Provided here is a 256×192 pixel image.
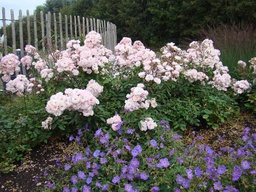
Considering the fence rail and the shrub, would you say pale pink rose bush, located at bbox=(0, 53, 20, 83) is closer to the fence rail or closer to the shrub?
the shrub

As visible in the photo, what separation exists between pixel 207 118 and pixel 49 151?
1935 millimetres

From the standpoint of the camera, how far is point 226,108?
4.20 m

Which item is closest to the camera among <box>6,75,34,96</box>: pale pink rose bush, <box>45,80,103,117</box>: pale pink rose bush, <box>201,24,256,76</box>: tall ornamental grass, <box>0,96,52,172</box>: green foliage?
<box>45,80,103,117</box>: pale pink rose bush

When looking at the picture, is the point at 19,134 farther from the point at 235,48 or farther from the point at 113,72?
the point at 235,48

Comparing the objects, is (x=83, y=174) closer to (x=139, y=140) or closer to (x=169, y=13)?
(x=139, y=140)

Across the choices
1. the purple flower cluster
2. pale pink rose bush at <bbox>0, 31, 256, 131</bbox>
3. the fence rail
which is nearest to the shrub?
pale pink rose bush at <bbox>0, 31, 256, 131</bbox>

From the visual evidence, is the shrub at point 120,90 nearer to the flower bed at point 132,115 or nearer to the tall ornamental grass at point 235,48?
the flower bed at point 132,115

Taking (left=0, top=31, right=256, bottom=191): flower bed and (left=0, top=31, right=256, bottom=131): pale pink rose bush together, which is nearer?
(left=0, top=31, right=256, bottom=191): flower bed

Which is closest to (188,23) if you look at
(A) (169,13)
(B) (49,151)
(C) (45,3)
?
(A) (169,13)

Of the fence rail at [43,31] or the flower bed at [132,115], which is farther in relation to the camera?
the fence rail at [43,31]

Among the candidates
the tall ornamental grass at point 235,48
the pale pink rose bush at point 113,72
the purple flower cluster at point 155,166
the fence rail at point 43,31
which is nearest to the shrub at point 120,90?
the pale pink rose bush at point 113,72

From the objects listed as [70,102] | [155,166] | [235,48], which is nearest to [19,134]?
[70,102]

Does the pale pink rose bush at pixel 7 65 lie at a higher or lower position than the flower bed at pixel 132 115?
higher

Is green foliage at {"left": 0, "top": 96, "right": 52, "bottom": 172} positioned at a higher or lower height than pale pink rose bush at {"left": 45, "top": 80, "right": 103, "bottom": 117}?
lower
